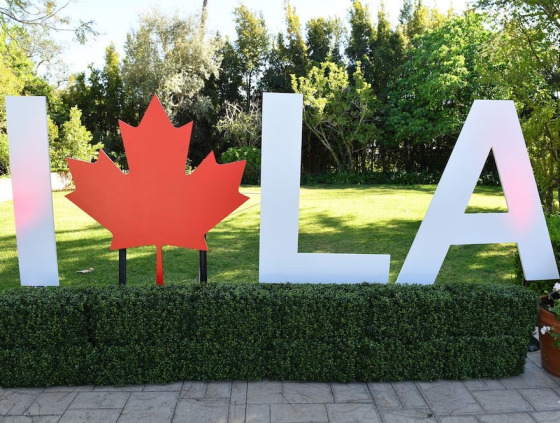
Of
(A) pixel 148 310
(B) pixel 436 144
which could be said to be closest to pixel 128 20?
(B) pixel 436 144

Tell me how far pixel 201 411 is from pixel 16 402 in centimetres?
129

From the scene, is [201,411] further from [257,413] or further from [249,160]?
[249,160]

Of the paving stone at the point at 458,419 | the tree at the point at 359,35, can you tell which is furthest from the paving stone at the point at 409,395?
the tree at the point at 359,35

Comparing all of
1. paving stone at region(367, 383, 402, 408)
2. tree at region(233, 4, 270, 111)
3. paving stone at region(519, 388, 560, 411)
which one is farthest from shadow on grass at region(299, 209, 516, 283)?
tree at region(233, 4, 270, 111)

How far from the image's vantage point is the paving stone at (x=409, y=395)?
3.30 m

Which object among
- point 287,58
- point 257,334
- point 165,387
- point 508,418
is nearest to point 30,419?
point 165,387

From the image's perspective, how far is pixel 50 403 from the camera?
3281mm

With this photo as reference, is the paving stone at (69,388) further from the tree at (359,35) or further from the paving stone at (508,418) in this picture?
the tree at (359,35)

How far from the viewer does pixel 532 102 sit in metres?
6.52

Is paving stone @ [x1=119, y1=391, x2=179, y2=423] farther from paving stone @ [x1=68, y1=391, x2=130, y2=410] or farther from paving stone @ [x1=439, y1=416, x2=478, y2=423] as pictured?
paving stone @ [x1=439, y1=416, x2=478, y2=423]

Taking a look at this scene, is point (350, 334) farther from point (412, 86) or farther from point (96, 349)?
point (412, 86)

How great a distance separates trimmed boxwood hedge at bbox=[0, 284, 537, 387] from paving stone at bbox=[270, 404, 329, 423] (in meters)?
0.35

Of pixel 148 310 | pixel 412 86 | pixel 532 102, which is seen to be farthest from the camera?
pixel 412 86

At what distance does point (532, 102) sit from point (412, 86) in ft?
42.5
